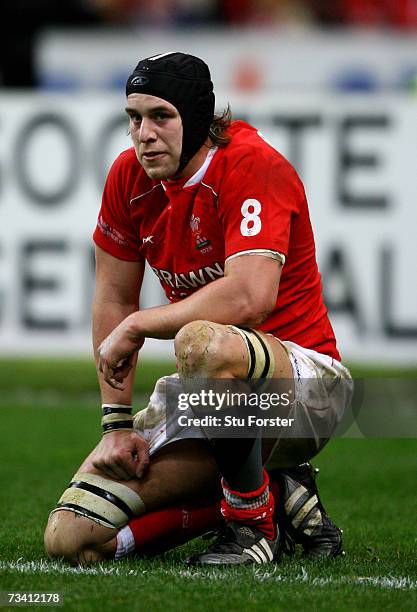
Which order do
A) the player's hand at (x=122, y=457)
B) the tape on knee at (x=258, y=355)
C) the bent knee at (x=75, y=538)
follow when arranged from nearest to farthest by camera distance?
the tape on knee at (x=258, y=355) → the bent knee at (x=75, y=538) → the player's hand at (x=122, y=457)

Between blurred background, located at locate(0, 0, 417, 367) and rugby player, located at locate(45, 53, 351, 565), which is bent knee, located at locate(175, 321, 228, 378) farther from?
blurred background, located at locate(0, 0, 417, 367)

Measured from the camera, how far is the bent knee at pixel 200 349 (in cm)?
384

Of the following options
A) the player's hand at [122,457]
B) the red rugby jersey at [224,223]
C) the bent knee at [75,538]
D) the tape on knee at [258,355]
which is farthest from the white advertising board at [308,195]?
the tape on knee at [258,355]

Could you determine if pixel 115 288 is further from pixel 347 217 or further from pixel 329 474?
pixel 347 217

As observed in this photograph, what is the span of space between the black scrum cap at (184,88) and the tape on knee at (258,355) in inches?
25.0

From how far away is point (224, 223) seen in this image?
420 centimetres

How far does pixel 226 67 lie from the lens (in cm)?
1503

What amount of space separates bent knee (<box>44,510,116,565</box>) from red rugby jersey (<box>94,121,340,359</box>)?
0.85m

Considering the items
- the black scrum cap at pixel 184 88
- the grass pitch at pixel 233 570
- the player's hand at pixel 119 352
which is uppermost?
the black scrum cap at pixel 184 88

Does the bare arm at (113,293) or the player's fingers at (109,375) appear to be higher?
the bare arm at (113,293)

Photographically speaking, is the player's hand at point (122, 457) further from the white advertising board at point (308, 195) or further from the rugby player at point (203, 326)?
the white advertising board at point (308, 195)

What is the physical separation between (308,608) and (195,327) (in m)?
0.90

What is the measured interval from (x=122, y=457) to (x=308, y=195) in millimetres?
6768

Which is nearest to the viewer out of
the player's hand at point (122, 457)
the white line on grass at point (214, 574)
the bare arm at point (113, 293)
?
the white line on grass at point (214, 574)
